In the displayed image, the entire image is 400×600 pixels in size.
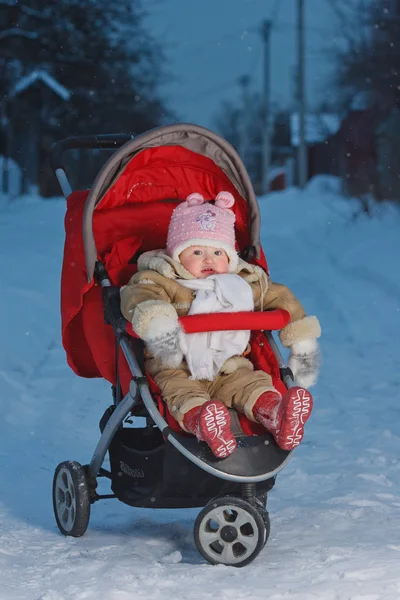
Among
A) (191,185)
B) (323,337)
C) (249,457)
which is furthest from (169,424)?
(323,337)

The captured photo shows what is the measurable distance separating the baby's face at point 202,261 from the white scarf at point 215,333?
0.09 meters

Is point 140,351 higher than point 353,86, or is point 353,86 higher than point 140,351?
point 140,351

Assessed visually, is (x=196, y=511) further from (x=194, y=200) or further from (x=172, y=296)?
(x=194, y=200)

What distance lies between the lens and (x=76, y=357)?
473 centimetres

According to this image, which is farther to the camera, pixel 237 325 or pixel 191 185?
pixel 191 185

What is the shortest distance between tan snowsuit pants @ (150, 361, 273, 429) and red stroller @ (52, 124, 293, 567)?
61 millimetres

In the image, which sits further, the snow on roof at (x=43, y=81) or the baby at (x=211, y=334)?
the snow on roof at (x=43, y=81)

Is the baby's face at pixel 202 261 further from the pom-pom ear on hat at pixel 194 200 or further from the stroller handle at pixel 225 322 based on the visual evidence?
the stroller handle at pixel 225 322

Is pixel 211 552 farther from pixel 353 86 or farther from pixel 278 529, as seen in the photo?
pixel 353 86

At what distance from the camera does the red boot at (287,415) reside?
3.66 metres

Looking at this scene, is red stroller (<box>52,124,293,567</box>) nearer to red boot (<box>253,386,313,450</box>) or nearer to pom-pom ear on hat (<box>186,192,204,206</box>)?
red boot (<box>253,386,313,450</box>)

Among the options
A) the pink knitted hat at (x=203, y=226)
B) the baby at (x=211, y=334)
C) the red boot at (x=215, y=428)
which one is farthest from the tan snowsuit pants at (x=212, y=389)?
the pink knitted hat at (x=203, y=226)

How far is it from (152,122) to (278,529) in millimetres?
30372

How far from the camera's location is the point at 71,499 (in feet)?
14.0
